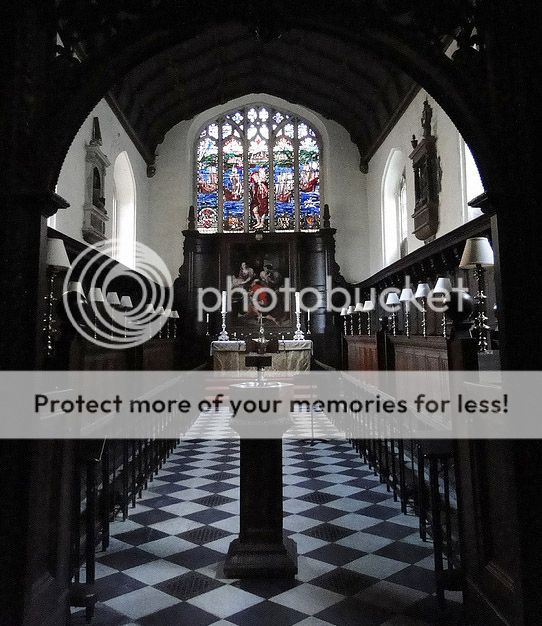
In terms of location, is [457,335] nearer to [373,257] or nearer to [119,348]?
[119,348]

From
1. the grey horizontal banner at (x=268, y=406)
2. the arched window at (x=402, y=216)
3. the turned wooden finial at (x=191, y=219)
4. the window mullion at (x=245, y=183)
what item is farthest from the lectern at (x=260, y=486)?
the window mullion at (x=245, y=183)

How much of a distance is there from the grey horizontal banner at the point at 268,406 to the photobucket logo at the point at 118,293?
0.64 meters

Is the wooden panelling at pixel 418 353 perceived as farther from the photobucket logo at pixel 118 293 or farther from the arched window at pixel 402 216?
the arched window at pixel 402 216

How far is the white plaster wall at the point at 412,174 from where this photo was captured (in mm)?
7277

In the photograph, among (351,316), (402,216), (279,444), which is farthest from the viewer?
(351,316)

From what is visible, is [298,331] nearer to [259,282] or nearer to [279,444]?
[259,282]

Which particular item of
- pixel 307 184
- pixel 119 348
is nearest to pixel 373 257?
pixel 307 184

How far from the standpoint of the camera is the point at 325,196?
503 inches

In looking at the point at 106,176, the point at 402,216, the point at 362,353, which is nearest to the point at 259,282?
the point at 402,216

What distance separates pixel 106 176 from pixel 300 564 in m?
8.11

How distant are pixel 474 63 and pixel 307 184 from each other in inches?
426

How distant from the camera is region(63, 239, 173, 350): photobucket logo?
256 inches

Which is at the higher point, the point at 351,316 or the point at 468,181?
the point at 468,181

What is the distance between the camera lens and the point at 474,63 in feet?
7.45
